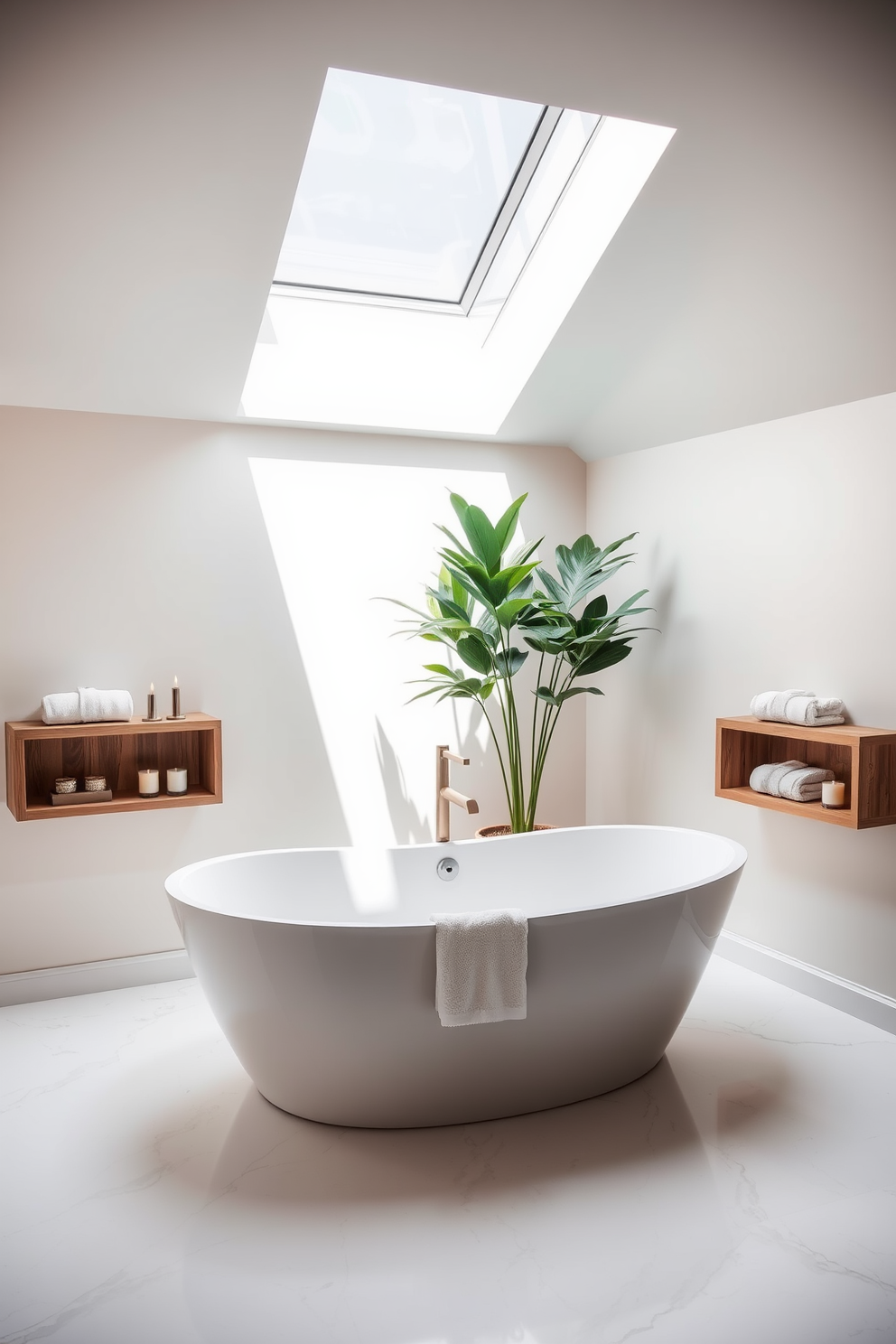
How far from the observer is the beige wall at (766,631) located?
2.87 m

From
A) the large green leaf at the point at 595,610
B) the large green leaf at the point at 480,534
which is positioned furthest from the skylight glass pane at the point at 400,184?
the large green leaf at the point at 595,610

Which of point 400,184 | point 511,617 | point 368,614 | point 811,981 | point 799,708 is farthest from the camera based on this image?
point 368,614

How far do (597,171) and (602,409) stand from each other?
104cm

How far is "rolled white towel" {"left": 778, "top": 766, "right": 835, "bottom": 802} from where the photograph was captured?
2936mm

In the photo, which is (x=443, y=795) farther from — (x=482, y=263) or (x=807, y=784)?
(x=482, y=263)

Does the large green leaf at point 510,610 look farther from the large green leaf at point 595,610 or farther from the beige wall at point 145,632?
the beige wall at point 145,632

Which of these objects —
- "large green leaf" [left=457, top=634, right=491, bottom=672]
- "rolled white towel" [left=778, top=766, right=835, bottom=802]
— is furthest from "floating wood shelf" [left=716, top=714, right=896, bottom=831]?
"large green leaf" [left=457, top=634, right=491, bottom=672]

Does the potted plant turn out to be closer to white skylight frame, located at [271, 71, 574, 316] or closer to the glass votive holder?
white skylight frame, located at [271, 71, 574, 316]

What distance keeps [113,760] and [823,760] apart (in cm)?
234

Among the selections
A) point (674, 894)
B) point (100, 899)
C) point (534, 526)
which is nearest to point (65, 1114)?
point (100, 899)

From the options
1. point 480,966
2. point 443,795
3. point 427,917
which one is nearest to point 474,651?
point 443,795

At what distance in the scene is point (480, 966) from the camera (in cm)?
220

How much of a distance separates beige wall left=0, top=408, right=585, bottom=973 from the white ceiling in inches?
7.6

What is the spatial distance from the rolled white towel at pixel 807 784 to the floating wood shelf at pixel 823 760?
25 millimetres
